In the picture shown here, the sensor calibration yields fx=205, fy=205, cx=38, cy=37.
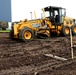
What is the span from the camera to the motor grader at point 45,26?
45.4 feet

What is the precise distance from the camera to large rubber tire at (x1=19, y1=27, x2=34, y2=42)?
13492 mm

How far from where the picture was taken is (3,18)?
86.9ft

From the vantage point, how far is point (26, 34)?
45.4 ft

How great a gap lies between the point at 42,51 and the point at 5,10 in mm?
17002

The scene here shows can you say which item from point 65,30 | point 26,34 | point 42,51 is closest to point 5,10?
point 65,30

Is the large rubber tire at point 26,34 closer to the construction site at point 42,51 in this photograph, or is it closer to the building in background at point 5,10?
the construction site at point 42,51

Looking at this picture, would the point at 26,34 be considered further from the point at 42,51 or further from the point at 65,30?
the point at 42,51

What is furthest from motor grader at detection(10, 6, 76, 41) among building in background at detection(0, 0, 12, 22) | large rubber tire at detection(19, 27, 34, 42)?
building in background at detection(0, 0, 12, 22)

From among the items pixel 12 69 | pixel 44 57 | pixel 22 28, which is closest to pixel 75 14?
pixel 22 28

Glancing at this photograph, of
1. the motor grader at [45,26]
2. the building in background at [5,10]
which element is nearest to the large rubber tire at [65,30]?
the motor grader at [45,26]

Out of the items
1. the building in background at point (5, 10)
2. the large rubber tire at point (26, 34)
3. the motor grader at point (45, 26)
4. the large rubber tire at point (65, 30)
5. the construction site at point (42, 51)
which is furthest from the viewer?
the building in background at point (5, 10)

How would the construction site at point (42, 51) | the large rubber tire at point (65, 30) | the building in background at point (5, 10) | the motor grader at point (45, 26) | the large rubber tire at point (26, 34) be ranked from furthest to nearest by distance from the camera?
1. the building in background at point (5, 10)
2. the large rubber tire at point (65, 30)
3. the motor grader at point (45, 26)
4. the large rubber tire at point (26, 34)
5. the construction site at point (42, 51)

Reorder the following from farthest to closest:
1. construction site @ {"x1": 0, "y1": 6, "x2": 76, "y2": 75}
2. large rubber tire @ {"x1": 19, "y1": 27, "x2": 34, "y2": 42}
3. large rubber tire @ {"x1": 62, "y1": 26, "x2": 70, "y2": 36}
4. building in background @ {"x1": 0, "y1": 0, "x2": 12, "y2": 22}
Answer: building in background @ {"x1": 0, "y1": 0, "x2": 12, "y2": 22}
large rubber tire @ {"x1": 62, "y1": 26, "x2": 70, "y2": 36}
large rubber tire @ {"x1": 19, "y1": 27, "x2": 34, "y2": 42}
construction site @ {"x1": 0, "y1": 6, "x2": 76, "y2": 75}

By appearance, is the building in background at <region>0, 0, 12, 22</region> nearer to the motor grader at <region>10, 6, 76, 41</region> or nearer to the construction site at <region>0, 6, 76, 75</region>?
the motor grader at <region>10, 6, 76, 41</region>
